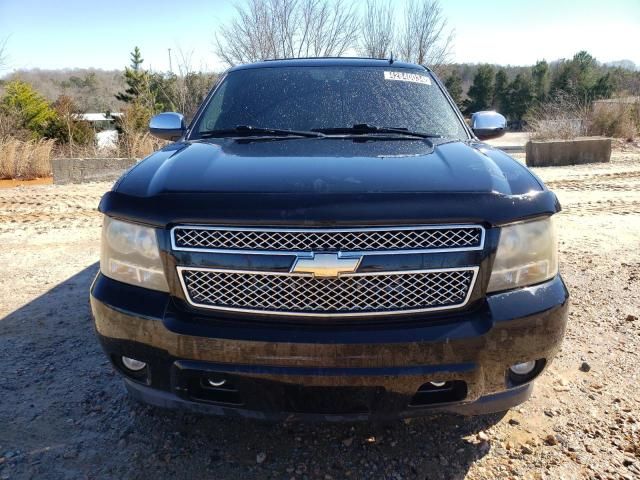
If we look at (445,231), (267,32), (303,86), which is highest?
(267,32)

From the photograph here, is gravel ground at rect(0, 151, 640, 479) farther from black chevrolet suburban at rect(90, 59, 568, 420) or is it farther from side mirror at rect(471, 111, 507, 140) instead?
side mirror at rect(471, 111, 507, 140)

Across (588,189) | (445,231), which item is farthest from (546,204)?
(588,189)

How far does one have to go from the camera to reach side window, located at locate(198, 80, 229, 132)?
9.43 feet

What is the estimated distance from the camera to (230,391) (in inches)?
68.2

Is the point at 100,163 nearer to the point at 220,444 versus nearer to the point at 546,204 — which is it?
the point at 220,444

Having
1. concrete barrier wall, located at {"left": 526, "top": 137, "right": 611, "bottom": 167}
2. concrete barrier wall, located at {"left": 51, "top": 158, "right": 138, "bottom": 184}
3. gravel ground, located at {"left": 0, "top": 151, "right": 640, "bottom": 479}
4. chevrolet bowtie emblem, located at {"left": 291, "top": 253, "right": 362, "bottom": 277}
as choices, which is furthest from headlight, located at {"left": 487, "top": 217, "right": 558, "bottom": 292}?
concrete barrier wall, located at {"left": 526, "top": 137, "right": 611, "bottom": 167}

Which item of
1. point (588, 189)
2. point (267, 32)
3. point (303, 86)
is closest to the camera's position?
point (303, 86)

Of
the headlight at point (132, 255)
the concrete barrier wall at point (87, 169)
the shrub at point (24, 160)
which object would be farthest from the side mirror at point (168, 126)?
the shrub at point (24, 160)

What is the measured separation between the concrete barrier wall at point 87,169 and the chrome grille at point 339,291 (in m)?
9.61

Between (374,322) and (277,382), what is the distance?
0.39m

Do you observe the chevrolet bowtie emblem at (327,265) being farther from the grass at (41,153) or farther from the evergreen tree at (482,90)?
the evergreen tree at (482,90)

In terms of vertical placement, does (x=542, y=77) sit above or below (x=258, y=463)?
above

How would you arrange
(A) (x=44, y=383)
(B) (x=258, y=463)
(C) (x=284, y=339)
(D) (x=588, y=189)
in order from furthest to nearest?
(D) (x=588, y=189)
(A) (x=44, y=383)
(B) (x=258, y=463)
(C) (x=284, y=339)

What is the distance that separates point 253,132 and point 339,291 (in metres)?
1.31
